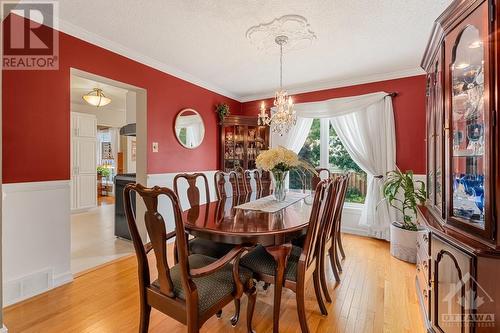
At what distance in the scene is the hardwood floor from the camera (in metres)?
1.80

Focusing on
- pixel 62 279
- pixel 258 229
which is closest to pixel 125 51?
pixel 62 279

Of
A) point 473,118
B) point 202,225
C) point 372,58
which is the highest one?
point 372,58

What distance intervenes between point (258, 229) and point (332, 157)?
10.3 feet

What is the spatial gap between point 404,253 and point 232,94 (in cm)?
393

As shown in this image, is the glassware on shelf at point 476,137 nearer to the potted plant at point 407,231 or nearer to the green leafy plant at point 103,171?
the potted plant at point 407,231

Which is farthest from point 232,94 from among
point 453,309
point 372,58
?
point 453,309

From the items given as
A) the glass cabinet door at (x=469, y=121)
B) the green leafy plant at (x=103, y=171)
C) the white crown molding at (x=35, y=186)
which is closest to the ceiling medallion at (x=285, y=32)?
the glass cabinet door at (x=469, y=121)

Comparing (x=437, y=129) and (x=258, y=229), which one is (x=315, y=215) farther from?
(x=437, y=129)

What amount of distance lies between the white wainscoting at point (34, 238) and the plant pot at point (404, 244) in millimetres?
3705

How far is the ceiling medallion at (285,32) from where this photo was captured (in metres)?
2.25

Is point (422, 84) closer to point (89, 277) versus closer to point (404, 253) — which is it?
point (404, 253)

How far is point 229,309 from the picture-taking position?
2033 mm

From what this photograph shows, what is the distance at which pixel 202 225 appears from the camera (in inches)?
65.0

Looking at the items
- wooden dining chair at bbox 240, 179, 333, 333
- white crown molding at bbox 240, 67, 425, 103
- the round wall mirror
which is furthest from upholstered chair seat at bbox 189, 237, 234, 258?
white crown molding at bbox 240, 67, 425, 103
